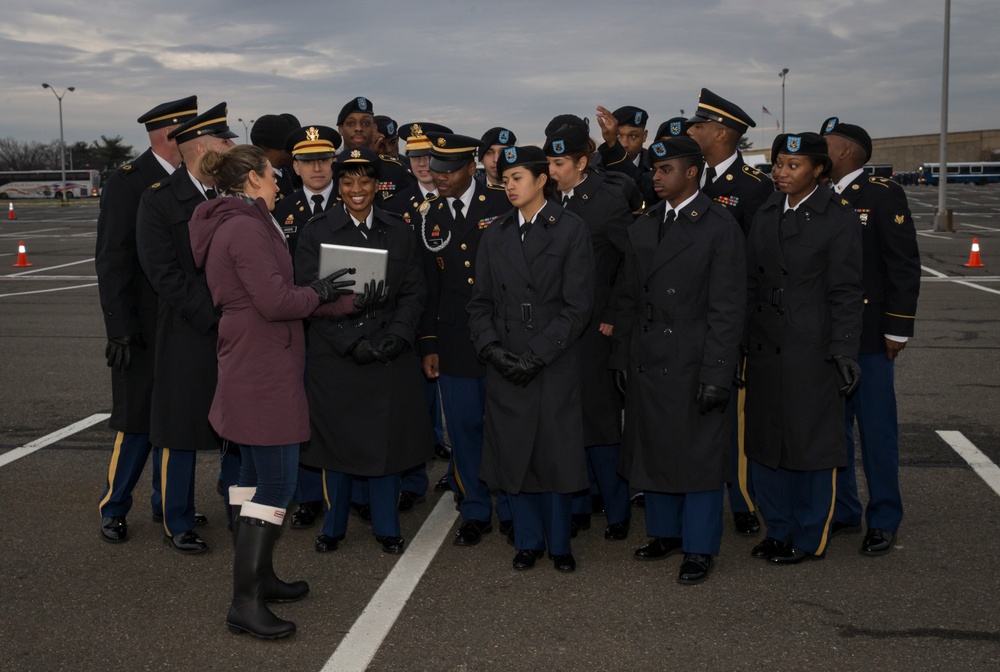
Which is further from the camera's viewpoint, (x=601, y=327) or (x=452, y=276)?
(x=452, y=276)

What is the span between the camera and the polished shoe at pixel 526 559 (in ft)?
16.1

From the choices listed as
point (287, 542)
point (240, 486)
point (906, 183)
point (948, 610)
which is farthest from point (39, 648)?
point (906, 183)

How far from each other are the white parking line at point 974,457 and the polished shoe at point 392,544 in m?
3.55

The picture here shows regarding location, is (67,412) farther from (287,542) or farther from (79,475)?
(287,542)

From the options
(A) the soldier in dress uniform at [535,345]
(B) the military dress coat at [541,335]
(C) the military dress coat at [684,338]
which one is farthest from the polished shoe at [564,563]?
(C) the military dress coat at [684,338]

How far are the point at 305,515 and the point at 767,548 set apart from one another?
2514mm

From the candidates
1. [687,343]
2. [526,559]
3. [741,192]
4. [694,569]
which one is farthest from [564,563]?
[741,192]

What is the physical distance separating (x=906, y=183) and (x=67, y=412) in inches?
3755

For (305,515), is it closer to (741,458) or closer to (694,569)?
(694,569)

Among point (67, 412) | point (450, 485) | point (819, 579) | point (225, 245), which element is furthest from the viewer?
point (67, 412)

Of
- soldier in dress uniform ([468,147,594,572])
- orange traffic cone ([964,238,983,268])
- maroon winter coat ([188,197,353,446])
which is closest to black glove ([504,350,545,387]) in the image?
soldier in dress uniform ([468,147,594,572])

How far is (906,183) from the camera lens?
306ft

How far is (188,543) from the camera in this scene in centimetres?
516

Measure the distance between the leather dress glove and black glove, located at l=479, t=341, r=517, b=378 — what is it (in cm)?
72
